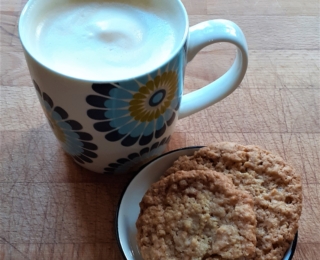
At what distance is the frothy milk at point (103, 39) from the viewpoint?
1.92 feet

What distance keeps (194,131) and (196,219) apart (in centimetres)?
23

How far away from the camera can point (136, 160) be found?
0.71 m

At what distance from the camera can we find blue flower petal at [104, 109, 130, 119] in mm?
568

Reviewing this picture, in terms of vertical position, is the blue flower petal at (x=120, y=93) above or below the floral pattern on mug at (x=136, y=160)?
above

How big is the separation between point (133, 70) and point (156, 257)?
26 cm

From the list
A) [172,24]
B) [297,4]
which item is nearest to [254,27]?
[297,4]

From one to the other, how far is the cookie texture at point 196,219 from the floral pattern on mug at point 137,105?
9 cm

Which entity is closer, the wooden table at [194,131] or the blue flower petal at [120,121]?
the blue flower petal at [120,121]

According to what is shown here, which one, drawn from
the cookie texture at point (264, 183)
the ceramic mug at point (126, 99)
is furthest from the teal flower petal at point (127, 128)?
the cookie texture at point (264, 183)

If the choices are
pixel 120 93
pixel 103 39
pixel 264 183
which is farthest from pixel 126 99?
pixel 264 183

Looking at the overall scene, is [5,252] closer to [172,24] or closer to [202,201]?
[202,201]

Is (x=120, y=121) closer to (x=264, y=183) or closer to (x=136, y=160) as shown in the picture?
(x=136, y=160)

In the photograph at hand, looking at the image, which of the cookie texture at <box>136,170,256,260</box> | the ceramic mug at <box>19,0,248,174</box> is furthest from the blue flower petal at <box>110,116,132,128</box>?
the cookie texture at <box>136,170,256,260</box>

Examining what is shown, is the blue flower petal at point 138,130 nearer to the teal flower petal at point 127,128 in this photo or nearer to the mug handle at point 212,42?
the teal flower petal at point 127,128
